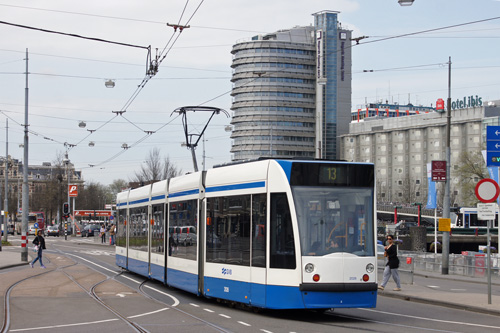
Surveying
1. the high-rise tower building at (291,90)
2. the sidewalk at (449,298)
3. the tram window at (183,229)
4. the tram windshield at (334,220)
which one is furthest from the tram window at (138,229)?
the high-rise tower building at (291,90)

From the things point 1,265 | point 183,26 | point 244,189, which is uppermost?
point 183,26

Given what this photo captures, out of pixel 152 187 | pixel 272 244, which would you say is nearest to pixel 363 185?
pixel 272 244

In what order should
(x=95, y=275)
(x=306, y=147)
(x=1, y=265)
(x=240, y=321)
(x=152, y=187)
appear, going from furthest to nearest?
(x=306, y=147) < (x=1, y=265) < (x=95, y=275) < (x=152, y=187) < (x=240, y=321)

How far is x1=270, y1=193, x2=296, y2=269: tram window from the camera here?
13836 mm

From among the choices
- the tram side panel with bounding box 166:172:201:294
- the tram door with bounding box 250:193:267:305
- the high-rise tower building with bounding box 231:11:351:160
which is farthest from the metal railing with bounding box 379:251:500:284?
the high-rise tower building with bounding box 231:11:351:160

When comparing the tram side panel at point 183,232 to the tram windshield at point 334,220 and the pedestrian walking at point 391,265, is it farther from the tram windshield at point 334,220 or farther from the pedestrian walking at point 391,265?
the pedestrian walking at point 391,265

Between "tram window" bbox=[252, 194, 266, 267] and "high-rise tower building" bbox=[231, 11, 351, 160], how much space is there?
5291 inches

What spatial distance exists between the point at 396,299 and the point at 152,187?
26.6 ft

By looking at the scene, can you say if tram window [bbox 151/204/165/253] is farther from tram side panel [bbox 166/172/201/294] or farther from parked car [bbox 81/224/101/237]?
parked car [bbox 81/224/101/237]

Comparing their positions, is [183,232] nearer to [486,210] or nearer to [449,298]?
[449,298]

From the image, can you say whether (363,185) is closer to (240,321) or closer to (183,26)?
(240,321)

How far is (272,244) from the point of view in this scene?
554 inches

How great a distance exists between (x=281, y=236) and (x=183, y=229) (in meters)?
5.50

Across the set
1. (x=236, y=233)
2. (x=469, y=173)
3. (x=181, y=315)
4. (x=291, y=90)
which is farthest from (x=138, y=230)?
(x=291, y=90)
